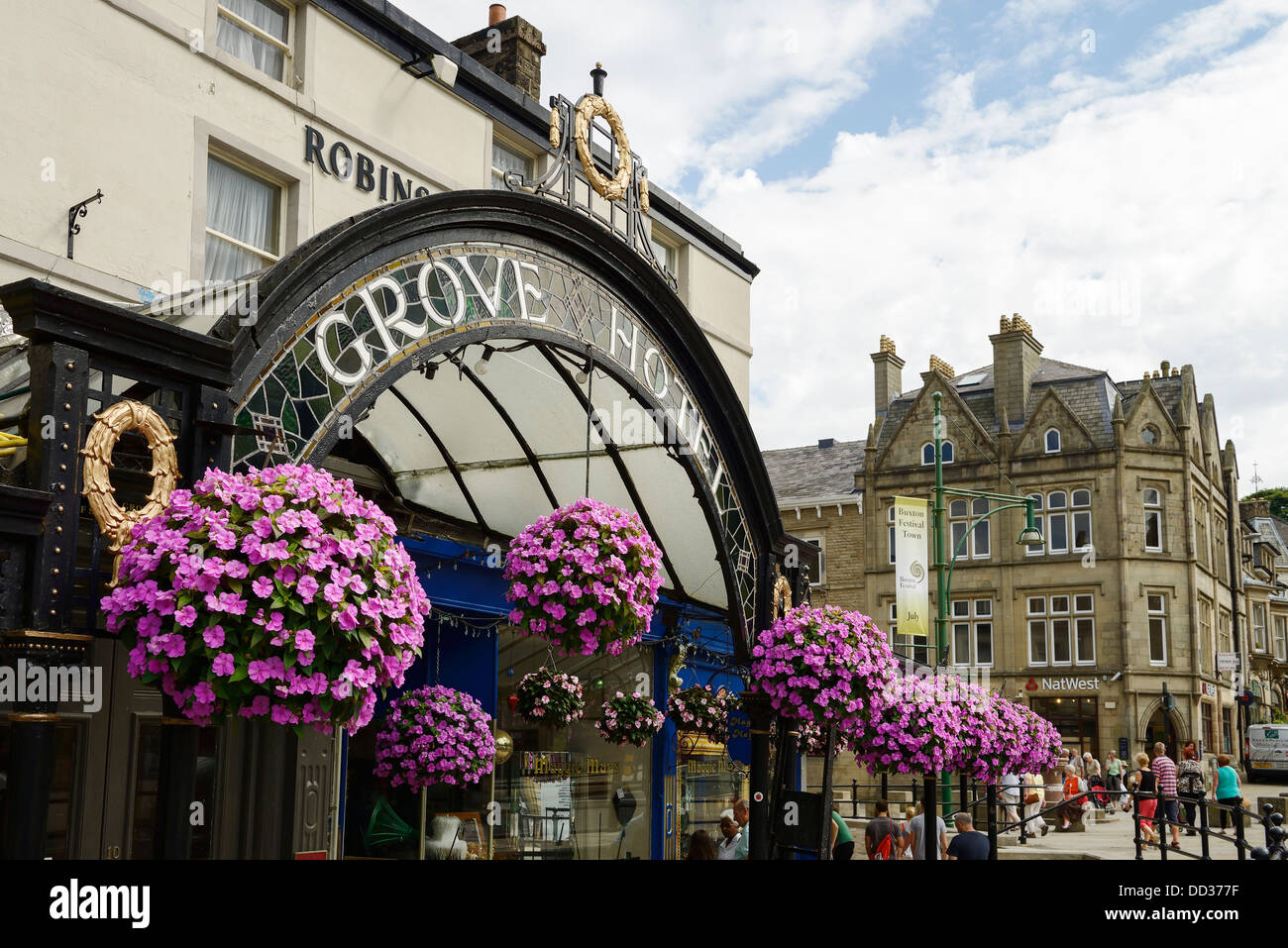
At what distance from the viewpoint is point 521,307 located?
872 cm

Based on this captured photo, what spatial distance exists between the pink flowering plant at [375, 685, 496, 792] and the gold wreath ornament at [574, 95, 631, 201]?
432cm

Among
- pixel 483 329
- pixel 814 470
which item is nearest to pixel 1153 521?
pixel 814 470

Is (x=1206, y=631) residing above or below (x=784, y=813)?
above

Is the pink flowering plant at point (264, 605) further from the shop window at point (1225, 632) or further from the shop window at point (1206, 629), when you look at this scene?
the shop window at point (1225, 632)

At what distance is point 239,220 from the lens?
1244 cm

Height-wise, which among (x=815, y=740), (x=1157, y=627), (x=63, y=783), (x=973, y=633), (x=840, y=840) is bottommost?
(x=840, y=840)

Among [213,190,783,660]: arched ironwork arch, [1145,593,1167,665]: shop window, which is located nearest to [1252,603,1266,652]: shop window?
[1145,593,1167,665]: shop window

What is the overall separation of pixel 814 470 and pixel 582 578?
39.9 m

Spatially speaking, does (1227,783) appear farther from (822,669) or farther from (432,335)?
(432,335)

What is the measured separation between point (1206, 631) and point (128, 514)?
145 feet

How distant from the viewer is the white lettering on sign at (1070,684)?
40562 millimetres
